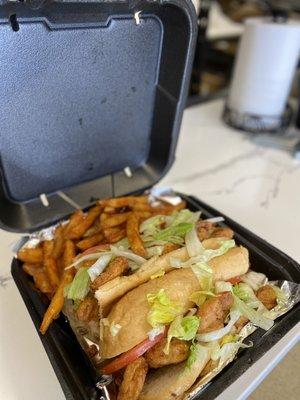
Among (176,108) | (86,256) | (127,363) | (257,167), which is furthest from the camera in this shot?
(257,167)

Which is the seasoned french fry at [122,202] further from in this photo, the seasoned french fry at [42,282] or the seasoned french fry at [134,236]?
the seasoned french fry at [42,282]

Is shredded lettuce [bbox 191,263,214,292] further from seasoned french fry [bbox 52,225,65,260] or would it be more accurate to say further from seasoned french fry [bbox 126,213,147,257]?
seasoned french fry [bbox 52,225,65,260]

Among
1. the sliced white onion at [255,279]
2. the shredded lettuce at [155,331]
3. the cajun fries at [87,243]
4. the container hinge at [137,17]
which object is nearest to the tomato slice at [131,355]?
the shredded lettuce at [155,331]

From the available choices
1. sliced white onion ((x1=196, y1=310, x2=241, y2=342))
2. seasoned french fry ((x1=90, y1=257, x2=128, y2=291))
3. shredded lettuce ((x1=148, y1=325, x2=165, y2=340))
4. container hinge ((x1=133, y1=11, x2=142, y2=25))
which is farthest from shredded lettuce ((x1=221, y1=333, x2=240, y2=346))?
container hinge ((x1=133, y1=11, x2=142, y2=25))

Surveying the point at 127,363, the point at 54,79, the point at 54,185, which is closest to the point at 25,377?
the point at 127,363

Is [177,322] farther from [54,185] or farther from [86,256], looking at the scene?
[54,185]
